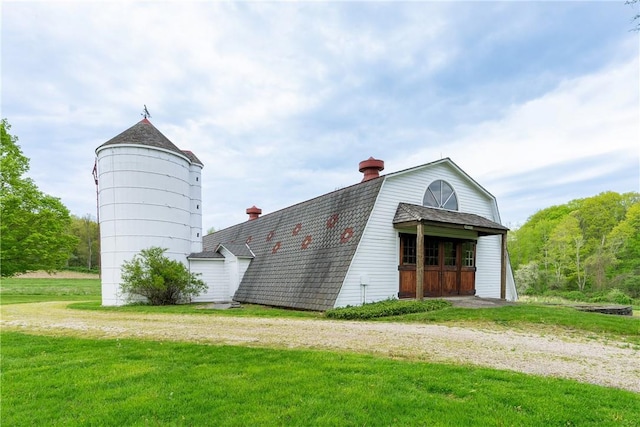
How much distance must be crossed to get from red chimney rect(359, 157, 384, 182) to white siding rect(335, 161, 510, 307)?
2.35m

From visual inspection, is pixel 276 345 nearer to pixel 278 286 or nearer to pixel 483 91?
pixel 278 286

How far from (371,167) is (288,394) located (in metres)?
12.6

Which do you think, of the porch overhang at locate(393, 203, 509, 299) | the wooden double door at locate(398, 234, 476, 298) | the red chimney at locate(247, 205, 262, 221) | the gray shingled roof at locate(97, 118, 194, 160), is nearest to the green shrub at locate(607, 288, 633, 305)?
the porch overhang at locate(393, 203, 509, 299)

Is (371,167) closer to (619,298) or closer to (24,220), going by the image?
(24,220)

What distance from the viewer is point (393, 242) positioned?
12406 millimetres

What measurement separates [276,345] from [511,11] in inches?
438

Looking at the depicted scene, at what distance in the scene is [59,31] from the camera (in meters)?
8.90

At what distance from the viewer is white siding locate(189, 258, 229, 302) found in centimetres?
1694

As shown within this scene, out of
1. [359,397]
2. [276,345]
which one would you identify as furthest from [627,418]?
[276,345]

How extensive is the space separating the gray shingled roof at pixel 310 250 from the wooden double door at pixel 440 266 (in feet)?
7.45

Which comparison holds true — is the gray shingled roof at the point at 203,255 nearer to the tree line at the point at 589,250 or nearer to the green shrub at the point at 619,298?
the green shrub at the point at 619,298

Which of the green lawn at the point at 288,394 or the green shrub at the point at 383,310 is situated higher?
the green lawn at the point at 288,394

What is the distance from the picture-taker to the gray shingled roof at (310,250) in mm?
11750

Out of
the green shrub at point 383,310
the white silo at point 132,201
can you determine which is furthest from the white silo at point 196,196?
the green shrub at point 383,310
